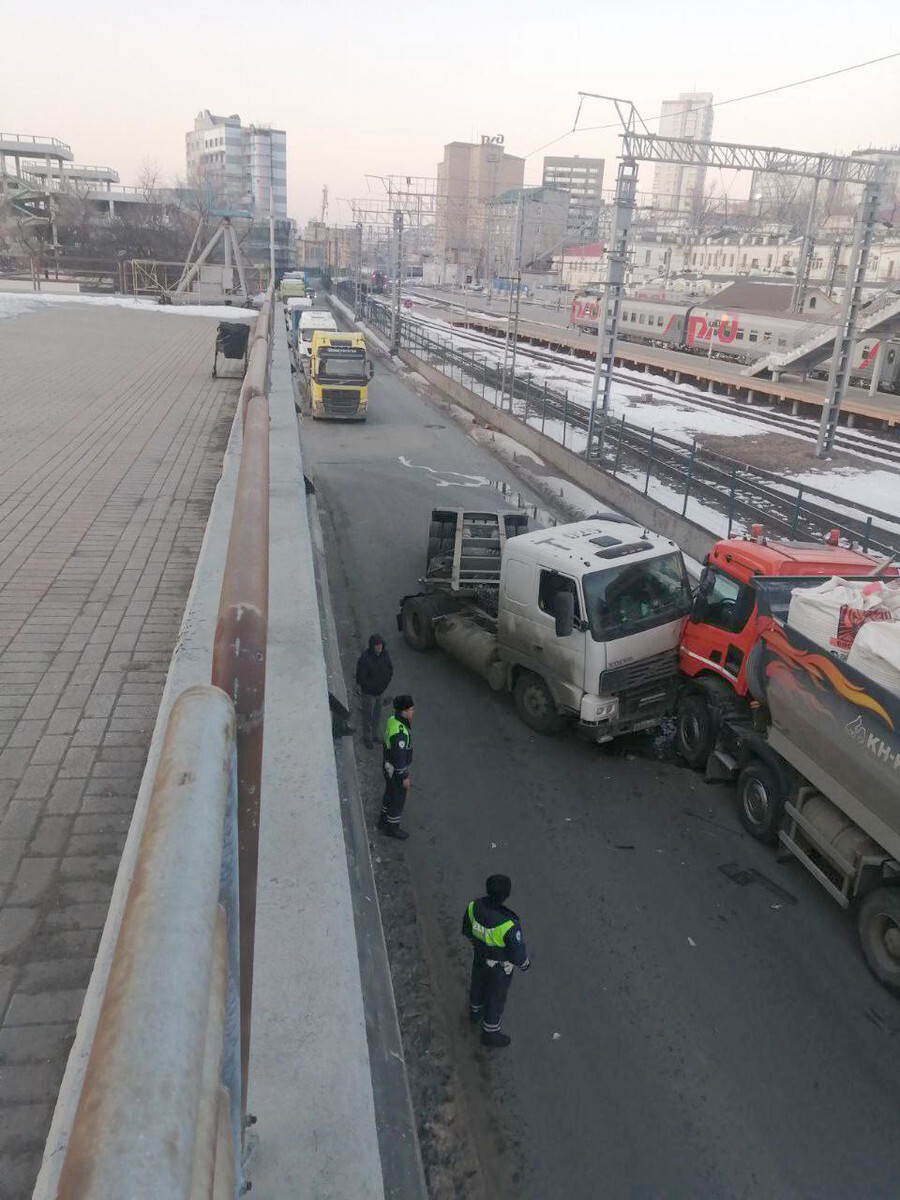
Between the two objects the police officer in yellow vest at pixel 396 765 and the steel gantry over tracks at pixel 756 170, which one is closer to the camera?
the police officer in yellow vest at pixel 396 765

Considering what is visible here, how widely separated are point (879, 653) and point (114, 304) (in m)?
53.5

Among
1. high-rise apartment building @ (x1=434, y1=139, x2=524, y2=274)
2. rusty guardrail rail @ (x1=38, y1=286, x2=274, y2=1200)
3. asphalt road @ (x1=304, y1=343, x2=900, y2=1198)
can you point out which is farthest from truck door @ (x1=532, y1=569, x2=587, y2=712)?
high-rise apartment building @ (x1=434, y1=139, x2=524, y2=274)

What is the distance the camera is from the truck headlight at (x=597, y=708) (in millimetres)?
9133

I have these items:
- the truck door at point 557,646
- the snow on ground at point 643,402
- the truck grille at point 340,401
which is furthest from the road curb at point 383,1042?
the snow on ground at point 643,402

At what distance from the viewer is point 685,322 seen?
47688 millimetres

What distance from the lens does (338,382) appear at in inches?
1112

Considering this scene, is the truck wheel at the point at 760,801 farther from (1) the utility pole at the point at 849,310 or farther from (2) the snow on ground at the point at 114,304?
(2) the snow on ground at the point at 114,304

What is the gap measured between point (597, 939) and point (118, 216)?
3881 inches

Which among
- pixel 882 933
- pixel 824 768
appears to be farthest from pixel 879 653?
pixel 882 933

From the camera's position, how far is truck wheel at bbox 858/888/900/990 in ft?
21.0

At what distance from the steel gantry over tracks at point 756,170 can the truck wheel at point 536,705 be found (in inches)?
483

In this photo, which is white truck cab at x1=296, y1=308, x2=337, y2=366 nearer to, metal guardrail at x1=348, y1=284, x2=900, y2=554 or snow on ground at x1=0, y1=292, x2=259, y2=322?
snow on ground at x1=0, y1=292, x2=259, y2=322

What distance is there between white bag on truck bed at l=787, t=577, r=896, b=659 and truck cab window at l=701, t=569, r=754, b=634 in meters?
0.93

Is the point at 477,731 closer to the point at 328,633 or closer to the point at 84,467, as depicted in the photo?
the point at 328,633
